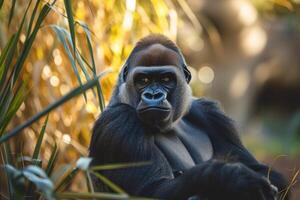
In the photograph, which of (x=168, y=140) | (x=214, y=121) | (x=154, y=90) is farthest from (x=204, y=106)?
(x=154, y=90)

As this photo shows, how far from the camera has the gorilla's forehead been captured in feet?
13.5

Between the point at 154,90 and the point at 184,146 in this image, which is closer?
the point at 154,90

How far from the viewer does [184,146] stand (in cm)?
438

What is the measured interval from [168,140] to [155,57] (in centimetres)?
48

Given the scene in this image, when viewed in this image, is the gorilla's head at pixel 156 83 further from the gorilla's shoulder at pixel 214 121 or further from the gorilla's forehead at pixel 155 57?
the gorilla's shoulder at pixel 214 121

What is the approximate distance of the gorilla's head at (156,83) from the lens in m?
3.87

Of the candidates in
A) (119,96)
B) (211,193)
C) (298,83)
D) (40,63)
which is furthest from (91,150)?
(298,83)

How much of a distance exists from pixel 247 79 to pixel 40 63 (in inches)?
381

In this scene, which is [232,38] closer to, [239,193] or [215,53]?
[215,53]

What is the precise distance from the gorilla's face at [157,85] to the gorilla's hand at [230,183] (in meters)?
0.49

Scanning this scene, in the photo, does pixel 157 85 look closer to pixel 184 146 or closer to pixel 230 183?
pixel 184 146

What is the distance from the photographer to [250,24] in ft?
45.8

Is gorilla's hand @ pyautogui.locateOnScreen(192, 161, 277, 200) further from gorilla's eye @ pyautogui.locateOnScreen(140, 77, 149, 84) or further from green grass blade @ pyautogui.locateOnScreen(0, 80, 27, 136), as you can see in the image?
green grass blade @ pyautogui.locateOnScreen(0, 80, 27, 136)

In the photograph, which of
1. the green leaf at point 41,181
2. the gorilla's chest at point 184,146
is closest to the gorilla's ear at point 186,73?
the gorilla's chest at point 184,146
